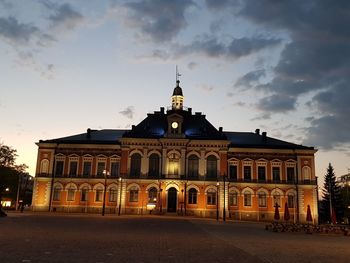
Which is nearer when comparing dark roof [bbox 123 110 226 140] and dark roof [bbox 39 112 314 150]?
dark roof [bbox 123 110 226 140]

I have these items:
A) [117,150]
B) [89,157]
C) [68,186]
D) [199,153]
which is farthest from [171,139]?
[68,186]

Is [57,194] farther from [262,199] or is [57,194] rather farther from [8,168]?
[262,199]

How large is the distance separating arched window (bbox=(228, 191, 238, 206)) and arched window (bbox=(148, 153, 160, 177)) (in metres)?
11.4

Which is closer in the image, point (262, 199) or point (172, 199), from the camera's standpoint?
point (172, 199)

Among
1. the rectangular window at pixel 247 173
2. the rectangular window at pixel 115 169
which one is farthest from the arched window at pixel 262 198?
the rectangular window at pixel 115 169

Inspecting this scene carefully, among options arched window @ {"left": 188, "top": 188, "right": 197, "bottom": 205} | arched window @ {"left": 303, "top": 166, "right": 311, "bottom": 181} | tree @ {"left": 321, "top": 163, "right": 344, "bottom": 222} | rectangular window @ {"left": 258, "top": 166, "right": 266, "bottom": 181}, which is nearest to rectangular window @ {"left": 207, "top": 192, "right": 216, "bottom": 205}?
arched window @ {"left": 188, "top": 188, "right": 197, "bottom": 205}

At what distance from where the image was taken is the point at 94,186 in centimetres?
5634

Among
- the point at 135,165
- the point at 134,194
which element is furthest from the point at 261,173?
the point at 134,194

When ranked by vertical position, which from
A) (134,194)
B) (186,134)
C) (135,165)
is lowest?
(134,194)

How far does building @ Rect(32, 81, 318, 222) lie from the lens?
5456 cm

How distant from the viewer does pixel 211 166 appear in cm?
5612

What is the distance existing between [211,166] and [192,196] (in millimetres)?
5356

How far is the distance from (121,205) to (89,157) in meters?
9.25

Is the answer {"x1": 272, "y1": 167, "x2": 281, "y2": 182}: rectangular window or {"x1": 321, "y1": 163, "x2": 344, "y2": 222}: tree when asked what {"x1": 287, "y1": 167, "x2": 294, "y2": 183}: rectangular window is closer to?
{"x1": 272, "y1": 167, "x2": 281, "y2": 182}: rectangular window
